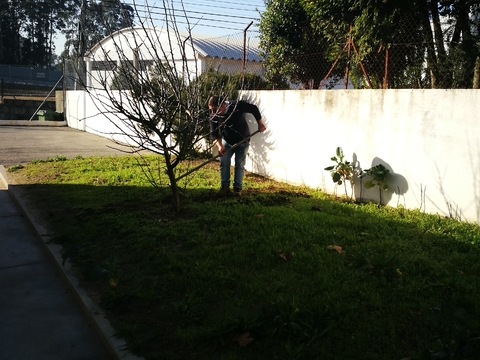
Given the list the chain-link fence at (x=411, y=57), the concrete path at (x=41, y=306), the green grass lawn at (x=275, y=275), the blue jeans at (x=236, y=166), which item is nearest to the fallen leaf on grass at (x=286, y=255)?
the green grass lawn at (x=275, y=275)

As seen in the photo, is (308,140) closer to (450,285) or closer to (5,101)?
(450,285)

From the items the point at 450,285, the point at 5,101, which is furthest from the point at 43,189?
the point at 5,101

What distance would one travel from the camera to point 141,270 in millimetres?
4617

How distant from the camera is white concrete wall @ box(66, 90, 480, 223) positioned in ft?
19.5

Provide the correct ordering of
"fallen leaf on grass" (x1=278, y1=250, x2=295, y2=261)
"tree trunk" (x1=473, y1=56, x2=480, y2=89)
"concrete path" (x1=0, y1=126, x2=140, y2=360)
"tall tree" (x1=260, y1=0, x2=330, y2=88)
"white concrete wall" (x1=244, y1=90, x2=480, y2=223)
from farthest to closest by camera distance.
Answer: "tall tree" (x1=260, y1=0, x2=330, y2=88) < "tree trunk" (x1=473, y1=56, x2=480, y2=89) < "white concrete wall" (x1=244, y1=90, x2=480, y2=223) < "fallen leaf on grass" (x1=278, y1=250, x2=295, y2=261) < "concrete path" (x1=0, y1=126, x2=140, y2=360)

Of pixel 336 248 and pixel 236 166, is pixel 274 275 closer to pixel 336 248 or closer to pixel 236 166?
pixel 336 248

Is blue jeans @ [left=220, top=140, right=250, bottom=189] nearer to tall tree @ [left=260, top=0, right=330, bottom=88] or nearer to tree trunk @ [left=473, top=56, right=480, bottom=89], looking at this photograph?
tall tree @ [left=260, top=0, right=330, bottom=88]

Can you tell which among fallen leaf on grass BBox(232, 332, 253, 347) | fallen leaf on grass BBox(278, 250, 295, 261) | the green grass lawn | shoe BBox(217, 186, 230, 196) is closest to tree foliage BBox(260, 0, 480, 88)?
the green grass lawn

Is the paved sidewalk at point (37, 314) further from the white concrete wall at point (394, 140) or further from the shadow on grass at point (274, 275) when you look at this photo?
the white concrete wall at point (394, 140)

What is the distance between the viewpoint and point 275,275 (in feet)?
14.1

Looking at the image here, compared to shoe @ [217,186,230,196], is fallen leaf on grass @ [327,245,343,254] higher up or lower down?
lower down

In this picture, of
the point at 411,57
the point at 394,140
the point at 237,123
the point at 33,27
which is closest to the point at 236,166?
the point at 237,123

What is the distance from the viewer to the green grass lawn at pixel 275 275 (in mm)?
3244

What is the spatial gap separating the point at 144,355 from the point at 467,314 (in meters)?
2.37
